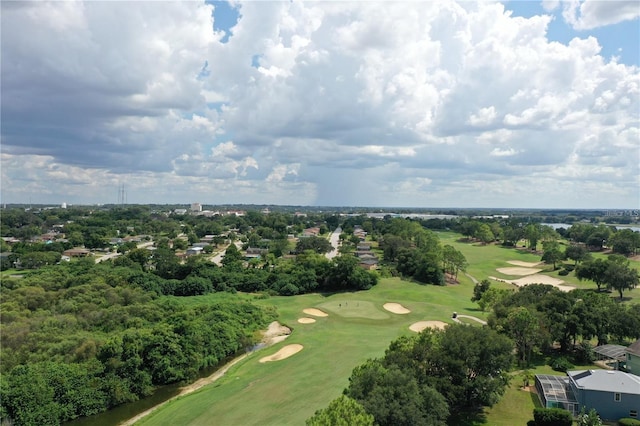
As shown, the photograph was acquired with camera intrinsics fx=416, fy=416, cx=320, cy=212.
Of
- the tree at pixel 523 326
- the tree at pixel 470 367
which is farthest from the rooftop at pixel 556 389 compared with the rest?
the tree at pixel 523 326

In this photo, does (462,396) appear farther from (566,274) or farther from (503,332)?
(566,274)

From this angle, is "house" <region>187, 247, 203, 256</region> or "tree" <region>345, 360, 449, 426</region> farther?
"house" <region>187, 247, 203, 256</region>

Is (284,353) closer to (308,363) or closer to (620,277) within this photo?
(308,363)

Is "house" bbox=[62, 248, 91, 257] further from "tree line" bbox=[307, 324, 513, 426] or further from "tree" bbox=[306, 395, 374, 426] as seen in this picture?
"tree" bbox=[306, 395, 374, 426]

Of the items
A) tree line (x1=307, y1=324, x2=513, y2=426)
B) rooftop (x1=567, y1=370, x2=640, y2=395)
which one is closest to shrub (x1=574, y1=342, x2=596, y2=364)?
rooftop (x1=567, y1=370, x2=640, y2=395)

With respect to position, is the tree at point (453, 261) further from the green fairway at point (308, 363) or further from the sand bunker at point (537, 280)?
the green fairway at point (308, 363)

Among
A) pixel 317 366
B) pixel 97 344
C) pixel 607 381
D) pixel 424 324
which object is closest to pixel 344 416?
pixel 317 366
